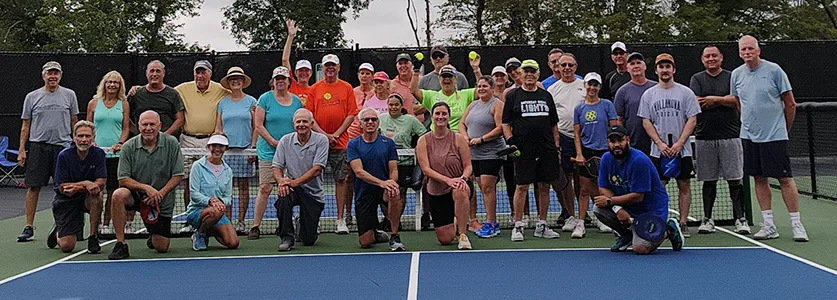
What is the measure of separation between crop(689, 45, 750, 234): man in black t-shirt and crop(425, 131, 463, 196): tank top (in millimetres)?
2218

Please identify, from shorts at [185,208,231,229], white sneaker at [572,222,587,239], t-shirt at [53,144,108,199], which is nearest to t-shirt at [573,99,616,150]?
white sneaker at [572,222,587,239]

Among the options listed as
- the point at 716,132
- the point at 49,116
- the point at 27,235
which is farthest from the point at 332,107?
the point at 716,132

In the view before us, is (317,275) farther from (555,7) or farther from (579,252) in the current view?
(555,7)

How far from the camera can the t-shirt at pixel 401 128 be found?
7863 mm

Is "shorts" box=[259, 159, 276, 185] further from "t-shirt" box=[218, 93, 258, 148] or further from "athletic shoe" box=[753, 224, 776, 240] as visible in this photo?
"athletic shoe" box=[753, 224, 776, 240]

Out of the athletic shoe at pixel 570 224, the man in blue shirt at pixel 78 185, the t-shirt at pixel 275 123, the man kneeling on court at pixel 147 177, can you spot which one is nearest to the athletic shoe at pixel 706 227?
the athletic shoe at pixel 570 224

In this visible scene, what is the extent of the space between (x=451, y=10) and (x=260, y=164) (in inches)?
1090

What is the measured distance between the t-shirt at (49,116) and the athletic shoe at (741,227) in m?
6.29

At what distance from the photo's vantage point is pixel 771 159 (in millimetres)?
6945

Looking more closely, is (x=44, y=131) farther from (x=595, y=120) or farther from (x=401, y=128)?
(x=595, y=120)

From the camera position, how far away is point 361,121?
7098mm

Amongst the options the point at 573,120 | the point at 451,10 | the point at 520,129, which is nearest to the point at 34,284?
the point at 520,129

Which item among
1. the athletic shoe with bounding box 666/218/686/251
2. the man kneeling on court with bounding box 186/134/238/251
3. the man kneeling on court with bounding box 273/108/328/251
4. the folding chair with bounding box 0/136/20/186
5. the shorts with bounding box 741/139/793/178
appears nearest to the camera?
the athletic shoe with bounding box 666/218/686/251

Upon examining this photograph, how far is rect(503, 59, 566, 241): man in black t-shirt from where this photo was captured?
734cm
